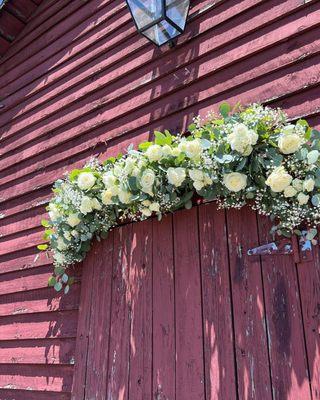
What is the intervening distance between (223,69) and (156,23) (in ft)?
1.39

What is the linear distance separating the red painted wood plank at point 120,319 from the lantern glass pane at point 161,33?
1.08 m

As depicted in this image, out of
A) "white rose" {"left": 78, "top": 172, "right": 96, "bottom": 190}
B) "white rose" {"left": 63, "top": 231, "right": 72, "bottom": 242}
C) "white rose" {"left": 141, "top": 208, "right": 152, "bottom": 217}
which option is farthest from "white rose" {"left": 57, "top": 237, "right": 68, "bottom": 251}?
"white rose" {"left": 141, "top": 208, "right": 152, "bottom": 217}

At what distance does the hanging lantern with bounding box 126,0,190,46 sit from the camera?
224 cm

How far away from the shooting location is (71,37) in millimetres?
3383

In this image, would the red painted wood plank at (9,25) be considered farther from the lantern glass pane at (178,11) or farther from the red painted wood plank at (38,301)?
the red painted wood plank at (38,301)

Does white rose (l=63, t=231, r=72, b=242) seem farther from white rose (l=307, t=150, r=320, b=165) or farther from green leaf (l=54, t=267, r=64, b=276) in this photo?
white rose (l=307, t=150, r=320, b=165)

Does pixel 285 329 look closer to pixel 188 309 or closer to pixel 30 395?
pixel 188 309

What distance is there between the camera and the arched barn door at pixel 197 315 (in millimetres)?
1606

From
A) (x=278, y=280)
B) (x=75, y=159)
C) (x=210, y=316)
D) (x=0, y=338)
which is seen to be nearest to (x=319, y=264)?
(x=278, y=280)

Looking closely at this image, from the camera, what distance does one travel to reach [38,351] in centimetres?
267

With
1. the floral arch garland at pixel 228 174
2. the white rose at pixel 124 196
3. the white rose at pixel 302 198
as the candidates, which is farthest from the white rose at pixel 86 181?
the white rose at pixel 302 198

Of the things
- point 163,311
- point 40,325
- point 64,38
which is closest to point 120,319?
point 163,311

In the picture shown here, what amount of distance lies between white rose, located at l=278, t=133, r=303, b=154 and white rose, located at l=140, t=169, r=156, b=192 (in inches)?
23.1

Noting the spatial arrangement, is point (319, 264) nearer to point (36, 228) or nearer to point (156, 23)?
point (156, 23)
